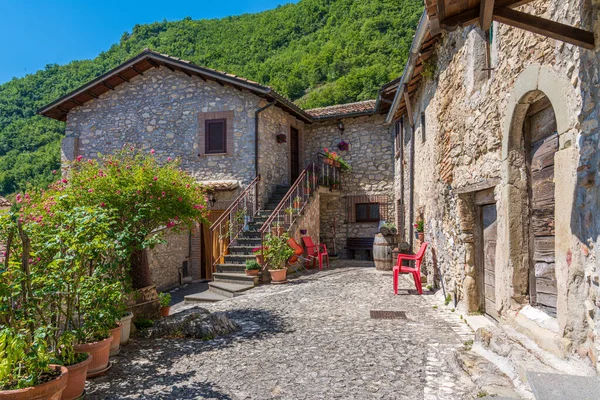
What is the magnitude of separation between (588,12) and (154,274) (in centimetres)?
962

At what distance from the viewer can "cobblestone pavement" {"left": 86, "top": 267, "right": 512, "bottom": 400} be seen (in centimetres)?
337

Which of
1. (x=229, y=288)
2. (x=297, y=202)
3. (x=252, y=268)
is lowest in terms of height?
(x=229, y=288)

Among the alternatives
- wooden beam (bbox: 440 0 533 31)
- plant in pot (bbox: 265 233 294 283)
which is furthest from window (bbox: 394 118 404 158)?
wooden beam (bbox: 440 0 533 31)

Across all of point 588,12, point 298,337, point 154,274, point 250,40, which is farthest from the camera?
point 250,40

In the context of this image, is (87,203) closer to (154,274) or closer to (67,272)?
(67,272)

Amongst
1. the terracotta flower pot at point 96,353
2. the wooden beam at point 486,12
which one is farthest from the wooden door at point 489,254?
the terracotta flower pot at point 96,353

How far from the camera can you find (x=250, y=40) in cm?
3806

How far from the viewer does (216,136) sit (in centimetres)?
1170

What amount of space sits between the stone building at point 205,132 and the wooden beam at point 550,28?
8564 mm

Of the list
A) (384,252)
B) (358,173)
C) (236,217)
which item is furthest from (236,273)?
(358,173)

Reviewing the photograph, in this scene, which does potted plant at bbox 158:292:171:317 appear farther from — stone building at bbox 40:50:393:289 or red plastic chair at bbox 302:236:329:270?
red plastic chair at bbox 302:236:329:270

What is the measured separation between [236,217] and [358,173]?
198 inches

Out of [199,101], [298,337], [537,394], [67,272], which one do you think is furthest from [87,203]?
[199,101]

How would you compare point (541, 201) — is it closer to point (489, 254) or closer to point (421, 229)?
point (489, 254)
